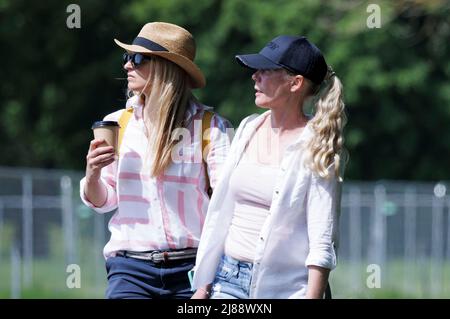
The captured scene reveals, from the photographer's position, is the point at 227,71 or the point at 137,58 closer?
the point at 137,58

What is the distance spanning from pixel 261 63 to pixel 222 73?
2606 cm

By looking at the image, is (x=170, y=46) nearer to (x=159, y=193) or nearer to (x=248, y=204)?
(x=159, y=193)

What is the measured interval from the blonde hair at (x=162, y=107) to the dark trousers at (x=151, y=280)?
1.28 ft

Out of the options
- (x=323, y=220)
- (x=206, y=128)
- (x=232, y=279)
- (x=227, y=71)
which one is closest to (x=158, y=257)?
(x=232, y=279)

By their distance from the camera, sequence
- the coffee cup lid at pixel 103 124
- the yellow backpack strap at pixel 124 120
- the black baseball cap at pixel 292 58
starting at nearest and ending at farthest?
1. the black baseball cap at pixel 292 58
2. the coffee cup lid at pixel 103 124
3. the yellow backpack strap at pixel 124 120

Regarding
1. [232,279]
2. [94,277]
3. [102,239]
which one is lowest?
[232,279]

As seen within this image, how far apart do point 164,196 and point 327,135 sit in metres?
0.81

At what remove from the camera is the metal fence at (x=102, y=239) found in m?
17.7

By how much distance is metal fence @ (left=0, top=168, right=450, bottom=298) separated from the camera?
17.7 metres

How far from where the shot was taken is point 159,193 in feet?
17.9

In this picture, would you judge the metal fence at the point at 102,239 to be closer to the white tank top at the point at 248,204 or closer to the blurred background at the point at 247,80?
the blurred background at the point at 247,80

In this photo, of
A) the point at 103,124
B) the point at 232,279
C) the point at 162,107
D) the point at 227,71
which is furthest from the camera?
the point at 227,71

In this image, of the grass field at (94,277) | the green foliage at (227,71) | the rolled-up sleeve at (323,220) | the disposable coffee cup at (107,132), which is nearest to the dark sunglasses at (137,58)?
the disposable coffee cup at (107,132)
